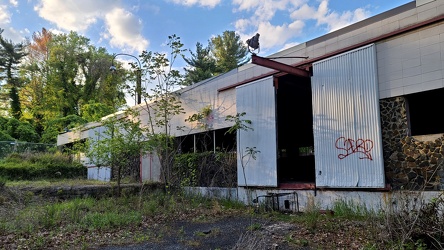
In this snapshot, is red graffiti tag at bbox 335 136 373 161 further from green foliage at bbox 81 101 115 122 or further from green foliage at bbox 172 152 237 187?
green foliage at bbox 81 101 115 122

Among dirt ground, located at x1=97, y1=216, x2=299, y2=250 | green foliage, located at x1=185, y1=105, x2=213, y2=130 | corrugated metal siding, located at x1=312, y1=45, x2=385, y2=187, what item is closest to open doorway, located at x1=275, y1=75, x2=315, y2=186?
corrugated metal siding, located at x1=312, y1=45, x2=385, y2=187

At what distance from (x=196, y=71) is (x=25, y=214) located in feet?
87.6

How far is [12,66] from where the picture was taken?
3625 cm

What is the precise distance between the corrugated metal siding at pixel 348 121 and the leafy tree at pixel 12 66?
36530 mm

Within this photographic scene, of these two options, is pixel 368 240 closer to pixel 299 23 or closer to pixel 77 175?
pixel 299 23

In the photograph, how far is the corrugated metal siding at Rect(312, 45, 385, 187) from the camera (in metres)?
8.28

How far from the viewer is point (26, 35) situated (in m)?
38.7

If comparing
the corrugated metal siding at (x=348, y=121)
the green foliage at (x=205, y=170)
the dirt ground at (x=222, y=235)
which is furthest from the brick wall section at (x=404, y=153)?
the green foliage at (x=205, y=170)

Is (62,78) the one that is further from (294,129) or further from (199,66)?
(294,129)

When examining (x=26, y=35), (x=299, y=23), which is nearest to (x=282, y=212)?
(x=299, y=23)

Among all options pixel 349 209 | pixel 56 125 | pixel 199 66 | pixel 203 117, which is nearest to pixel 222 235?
pixel 349 209

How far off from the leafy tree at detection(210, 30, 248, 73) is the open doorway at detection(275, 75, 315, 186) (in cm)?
1768

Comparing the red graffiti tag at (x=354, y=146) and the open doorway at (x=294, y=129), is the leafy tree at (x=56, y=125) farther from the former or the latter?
the red graffiti tag at (x=354, y=146)

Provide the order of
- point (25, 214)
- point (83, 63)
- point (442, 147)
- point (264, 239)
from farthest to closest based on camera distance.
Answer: point (83, 63) < point (25, 214) < point (442, 147) < point (264, 239)
